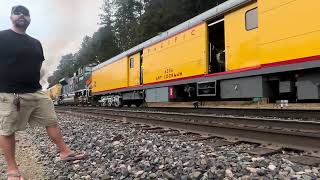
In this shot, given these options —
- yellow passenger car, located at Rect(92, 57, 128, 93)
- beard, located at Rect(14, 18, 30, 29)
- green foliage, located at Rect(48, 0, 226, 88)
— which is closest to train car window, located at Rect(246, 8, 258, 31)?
beard, located at Rect(14, 18, 30, 29)

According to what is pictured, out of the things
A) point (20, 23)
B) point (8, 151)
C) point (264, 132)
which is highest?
point (20, 23)

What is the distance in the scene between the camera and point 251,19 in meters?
9.98

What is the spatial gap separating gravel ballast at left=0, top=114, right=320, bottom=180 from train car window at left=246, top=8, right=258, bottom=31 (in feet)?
15.4

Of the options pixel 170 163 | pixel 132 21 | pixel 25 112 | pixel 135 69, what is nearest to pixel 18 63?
pixel 25 112

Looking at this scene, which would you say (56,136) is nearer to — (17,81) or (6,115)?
(6,115)

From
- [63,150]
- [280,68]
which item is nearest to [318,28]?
[280,68]

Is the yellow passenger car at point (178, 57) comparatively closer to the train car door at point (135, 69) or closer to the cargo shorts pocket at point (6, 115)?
the train car door at point (135, 69)

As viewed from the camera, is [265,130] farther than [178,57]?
No

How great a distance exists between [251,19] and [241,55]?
3.24 ft

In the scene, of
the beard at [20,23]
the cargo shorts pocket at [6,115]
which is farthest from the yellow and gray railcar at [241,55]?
the cargo shorts pocket at [6,115]

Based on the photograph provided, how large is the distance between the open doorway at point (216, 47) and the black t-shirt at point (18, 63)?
26.8ft

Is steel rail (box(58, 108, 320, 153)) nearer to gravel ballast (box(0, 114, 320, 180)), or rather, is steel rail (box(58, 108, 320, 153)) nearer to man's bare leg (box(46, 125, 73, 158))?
gravel ballast (box(0, 114, 320, 180))

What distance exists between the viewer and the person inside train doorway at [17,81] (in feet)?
13.6

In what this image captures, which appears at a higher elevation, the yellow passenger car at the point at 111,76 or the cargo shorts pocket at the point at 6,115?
the yellow passenger car at the point at 111,76
